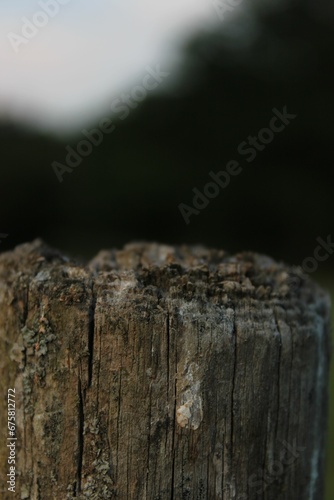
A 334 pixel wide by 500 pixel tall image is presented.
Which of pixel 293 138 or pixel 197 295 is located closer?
pixel 197 295

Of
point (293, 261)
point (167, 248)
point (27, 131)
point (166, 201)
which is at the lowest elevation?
point (167, 248)

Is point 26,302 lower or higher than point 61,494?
higher

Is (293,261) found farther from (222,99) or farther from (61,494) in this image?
(61,494)

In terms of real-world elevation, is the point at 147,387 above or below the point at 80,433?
above

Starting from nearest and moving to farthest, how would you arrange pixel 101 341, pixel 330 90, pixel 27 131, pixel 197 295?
pixel 101 341 < pixel 197 295 < pixel 27 131 < pixel 330 90

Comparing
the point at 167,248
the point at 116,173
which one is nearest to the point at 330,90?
the point at 116,173

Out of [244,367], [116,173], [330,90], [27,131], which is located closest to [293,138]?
[330,90]

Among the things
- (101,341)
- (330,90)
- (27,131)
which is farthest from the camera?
(330,90)
